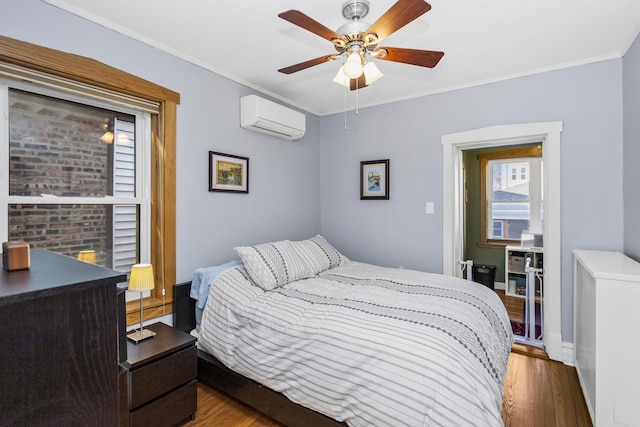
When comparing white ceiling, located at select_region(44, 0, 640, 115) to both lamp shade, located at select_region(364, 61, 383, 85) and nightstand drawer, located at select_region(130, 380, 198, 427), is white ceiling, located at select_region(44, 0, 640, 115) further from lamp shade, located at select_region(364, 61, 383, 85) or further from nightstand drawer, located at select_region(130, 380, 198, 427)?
nightstand drawer, located at select_region(130, 380, 198, 427)

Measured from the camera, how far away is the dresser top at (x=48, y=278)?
0.49 m

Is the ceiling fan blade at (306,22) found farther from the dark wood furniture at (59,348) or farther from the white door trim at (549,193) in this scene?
the white door trim at (549,193)

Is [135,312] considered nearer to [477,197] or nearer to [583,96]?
[583,96]

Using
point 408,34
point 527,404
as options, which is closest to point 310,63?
point 408,34

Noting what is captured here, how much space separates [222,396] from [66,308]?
2.04 metres

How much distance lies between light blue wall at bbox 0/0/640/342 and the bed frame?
25 cm

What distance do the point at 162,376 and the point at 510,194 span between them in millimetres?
5048

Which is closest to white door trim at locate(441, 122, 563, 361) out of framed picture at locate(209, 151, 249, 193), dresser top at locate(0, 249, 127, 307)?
framed picture at locate(209, 151, 249, 193)

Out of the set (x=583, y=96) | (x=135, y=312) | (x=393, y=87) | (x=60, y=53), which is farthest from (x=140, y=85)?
(x=583, y=96)

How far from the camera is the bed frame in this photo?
1.76m

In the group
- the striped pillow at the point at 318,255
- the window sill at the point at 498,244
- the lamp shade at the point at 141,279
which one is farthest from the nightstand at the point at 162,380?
the window sill at the point at 498,244

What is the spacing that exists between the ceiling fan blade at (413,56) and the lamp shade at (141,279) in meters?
1.87

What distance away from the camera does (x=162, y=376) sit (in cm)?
179

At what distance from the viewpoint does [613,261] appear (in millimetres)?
2125
